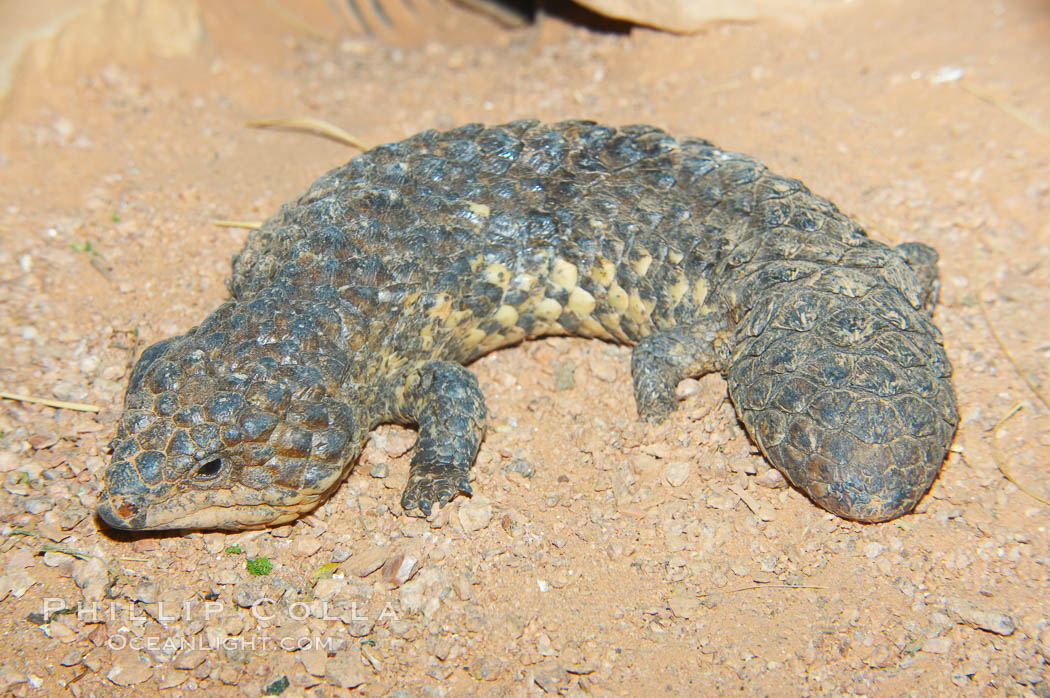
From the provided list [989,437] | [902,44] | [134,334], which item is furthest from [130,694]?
[902,44]

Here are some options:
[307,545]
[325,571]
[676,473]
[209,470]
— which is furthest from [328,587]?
[676,473]

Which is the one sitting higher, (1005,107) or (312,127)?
(1005,107)

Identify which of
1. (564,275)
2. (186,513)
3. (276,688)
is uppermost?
(564,275)

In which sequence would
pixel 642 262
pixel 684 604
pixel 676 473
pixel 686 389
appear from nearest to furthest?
pixel 684 604 < pixel 676 473 < pixel 686 389 < pixel 642 262

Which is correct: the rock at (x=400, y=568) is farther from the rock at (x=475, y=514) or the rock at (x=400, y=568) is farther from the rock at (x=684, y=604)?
the rock at (x=684, y=604)

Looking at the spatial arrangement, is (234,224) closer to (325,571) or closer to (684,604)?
(325,571)

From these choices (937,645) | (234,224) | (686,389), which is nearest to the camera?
(937,645)

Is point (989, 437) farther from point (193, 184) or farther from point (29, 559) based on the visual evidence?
point (193, 184)

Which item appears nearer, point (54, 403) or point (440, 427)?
point (440, 427)
